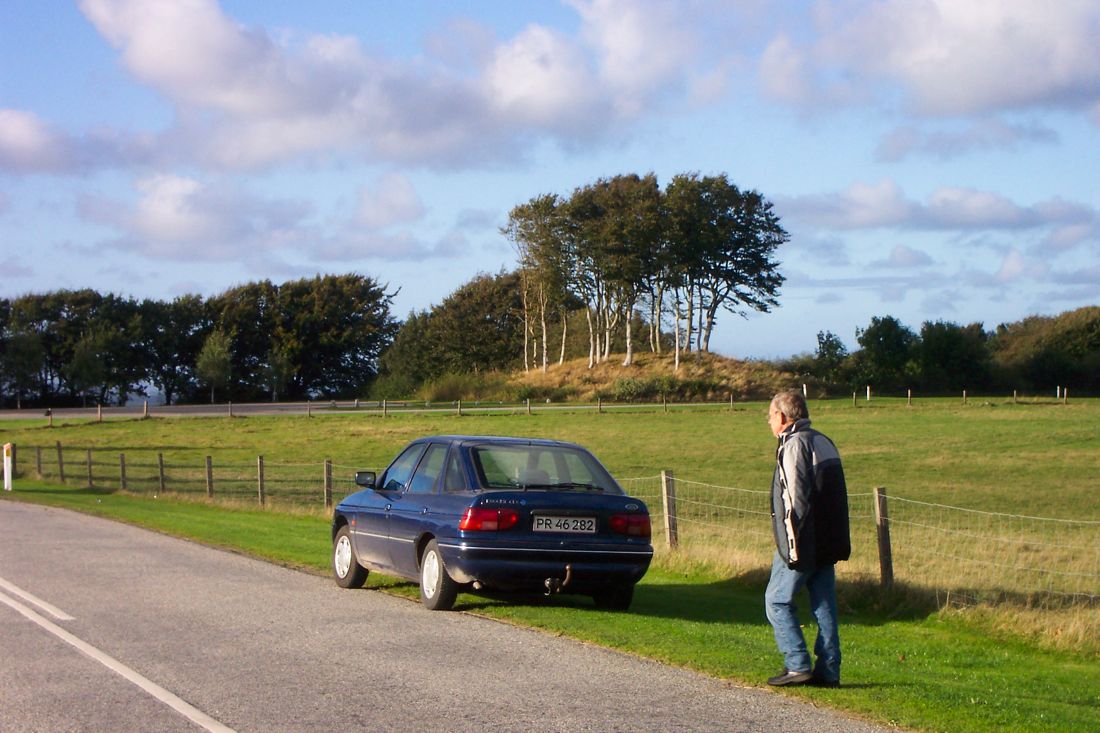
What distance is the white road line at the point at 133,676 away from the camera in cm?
675

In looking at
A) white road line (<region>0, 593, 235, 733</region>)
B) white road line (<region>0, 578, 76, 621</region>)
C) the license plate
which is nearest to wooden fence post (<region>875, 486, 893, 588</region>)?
the license plate

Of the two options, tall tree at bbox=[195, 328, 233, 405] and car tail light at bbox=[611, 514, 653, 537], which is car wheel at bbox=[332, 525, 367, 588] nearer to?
car tail light at bbox=[611, 514, 653, 537]

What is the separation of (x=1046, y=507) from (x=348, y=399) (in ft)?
249

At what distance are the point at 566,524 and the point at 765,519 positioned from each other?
550 inches

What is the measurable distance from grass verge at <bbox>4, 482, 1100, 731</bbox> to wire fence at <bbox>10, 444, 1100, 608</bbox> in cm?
68

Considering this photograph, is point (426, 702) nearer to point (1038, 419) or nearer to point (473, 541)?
point (473, 541)

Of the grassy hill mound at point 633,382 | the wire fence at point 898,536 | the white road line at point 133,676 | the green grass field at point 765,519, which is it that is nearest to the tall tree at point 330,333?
the grassy hill mound at point 633,382

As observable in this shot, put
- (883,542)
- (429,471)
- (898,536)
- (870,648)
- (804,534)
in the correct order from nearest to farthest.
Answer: (804,534)
(870,648)
(429,471)
(883,542)
(898,536)

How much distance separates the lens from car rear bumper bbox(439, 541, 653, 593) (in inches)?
418

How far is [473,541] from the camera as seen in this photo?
34.9 feet

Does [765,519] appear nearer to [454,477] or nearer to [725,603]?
[725,603]

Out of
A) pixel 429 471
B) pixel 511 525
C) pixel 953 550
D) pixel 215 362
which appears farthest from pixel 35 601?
pixel 215 362

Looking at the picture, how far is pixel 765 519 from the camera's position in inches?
948

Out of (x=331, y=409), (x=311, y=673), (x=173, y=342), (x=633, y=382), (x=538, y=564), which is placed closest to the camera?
(x=311, y=673)
